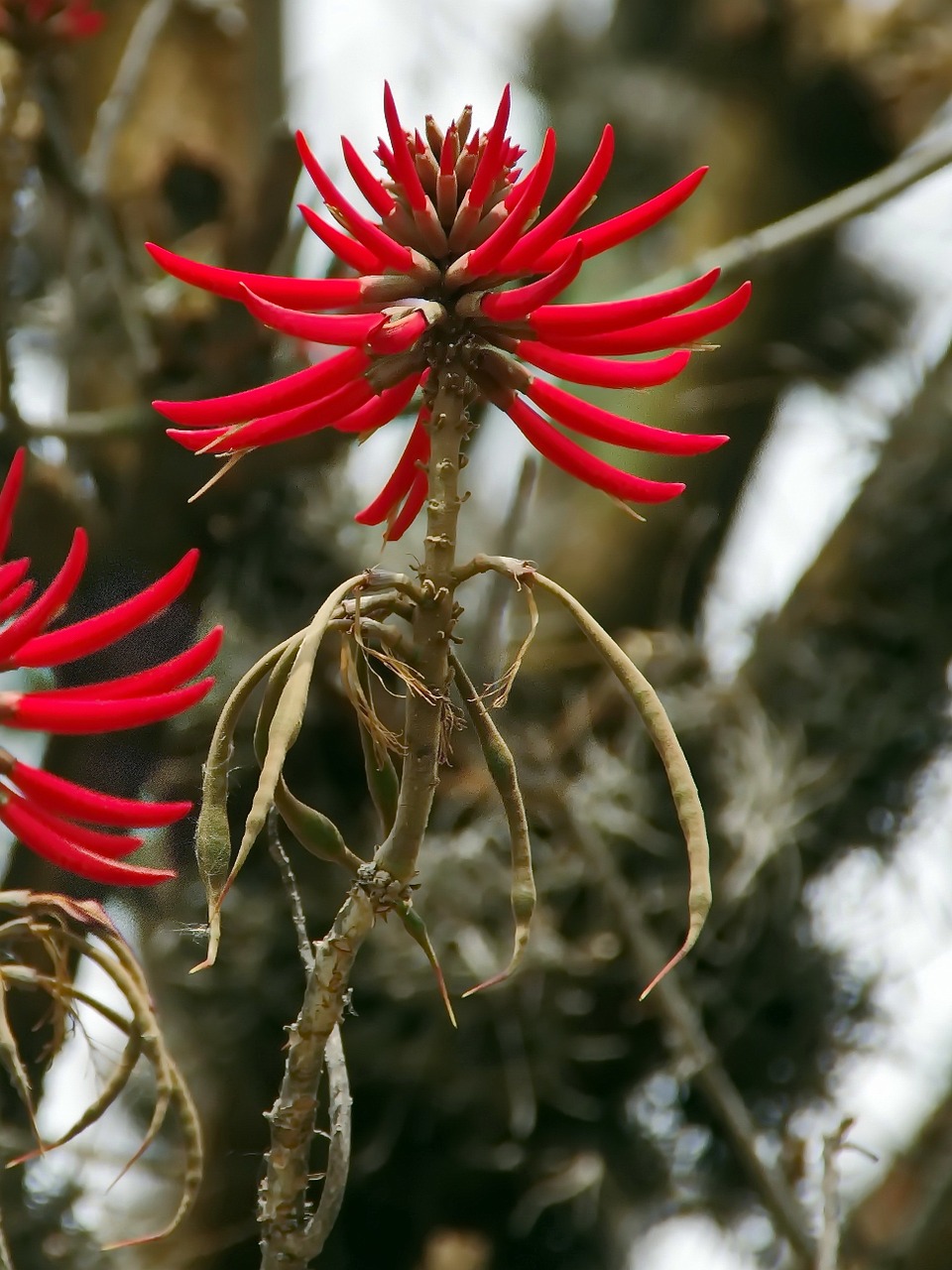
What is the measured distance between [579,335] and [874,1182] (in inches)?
57.8

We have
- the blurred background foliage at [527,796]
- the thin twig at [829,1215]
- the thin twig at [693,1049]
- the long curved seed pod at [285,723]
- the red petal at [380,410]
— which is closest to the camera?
the long curved seed pod at [285,723]

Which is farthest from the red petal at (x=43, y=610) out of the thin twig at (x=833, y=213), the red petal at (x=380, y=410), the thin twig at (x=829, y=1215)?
the thin twig at (x=833, y=213)

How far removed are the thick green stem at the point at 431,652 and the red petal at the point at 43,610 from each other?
12cm

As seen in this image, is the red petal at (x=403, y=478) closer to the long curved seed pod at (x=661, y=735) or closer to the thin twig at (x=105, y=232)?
the long curved seed pod at (x=661, y=735)

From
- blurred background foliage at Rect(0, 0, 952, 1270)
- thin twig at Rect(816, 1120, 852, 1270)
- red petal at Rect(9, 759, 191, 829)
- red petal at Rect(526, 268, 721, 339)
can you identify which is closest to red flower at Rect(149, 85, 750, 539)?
red petal at Rect(526, 268, 721, 339)

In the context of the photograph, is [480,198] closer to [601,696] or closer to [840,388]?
[601,696]

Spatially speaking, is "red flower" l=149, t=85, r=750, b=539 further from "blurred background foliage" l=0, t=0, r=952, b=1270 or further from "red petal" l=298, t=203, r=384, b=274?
"blurred background foliage" l=0, t=0, r=952, b=1270

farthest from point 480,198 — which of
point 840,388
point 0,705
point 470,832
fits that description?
point 840,388

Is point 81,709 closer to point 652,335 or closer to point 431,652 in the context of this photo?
point 431,652

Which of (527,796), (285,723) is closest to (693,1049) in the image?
(527,796)

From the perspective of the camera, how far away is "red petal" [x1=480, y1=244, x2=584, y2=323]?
1.44 ft

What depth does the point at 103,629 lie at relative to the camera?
0.47 m

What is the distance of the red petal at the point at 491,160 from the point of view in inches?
18.8

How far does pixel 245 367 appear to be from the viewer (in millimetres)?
1327
